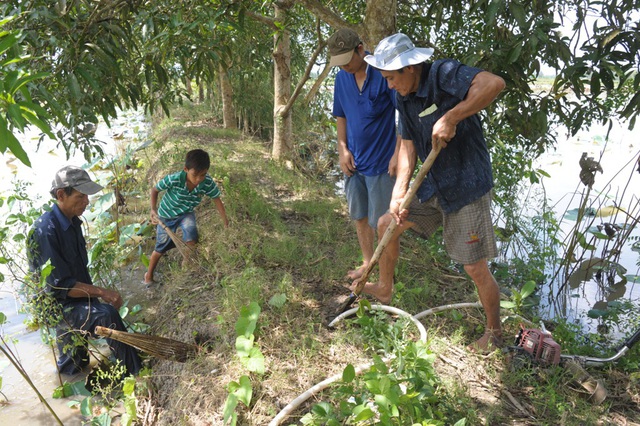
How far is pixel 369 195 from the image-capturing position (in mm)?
3082

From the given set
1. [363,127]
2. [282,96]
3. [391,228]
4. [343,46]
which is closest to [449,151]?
[391,228]

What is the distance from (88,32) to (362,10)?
3748mm

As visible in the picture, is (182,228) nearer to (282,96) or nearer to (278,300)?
(278,300)

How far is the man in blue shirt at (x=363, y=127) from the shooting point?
2836 millimetres

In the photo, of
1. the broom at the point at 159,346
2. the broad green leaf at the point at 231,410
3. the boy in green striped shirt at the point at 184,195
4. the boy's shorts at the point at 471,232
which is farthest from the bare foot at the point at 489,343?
the boy in green striped shirt at the point at 184,195

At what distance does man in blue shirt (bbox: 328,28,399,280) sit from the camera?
2.84 m

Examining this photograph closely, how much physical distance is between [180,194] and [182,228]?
31cm

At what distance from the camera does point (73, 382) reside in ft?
10.7

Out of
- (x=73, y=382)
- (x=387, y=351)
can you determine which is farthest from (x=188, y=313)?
(x=387, y=351)

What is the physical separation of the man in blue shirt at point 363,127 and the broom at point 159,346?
138 centimetres

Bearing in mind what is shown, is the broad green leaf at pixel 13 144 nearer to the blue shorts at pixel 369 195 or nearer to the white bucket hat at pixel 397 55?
the white bucket hat at pixel 397 55

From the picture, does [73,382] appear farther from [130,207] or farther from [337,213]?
[130,207]

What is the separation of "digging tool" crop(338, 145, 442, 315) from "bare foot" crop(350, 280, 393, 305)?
0.08 metres

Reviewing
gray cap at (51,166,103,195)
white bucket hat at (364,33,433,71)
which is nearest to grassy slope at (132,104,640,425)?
gray cap at (51,166,103,195)
